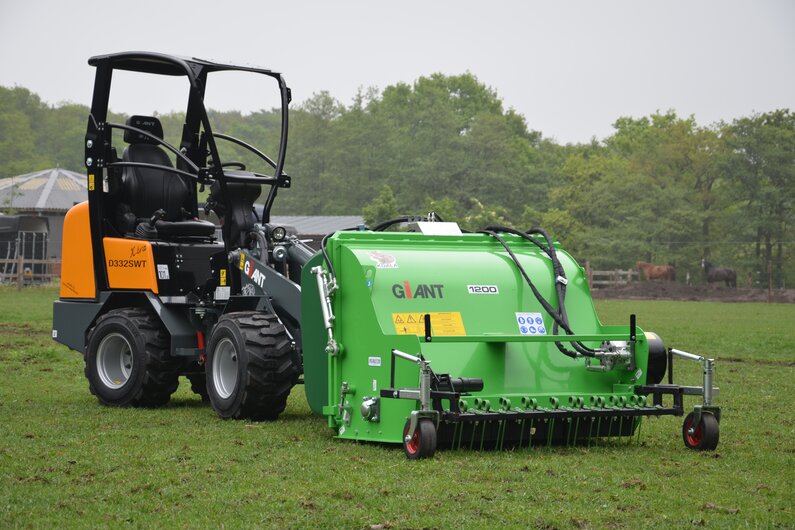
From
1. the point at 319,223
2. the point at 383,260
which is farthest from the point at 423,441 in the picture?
the point at 319,223

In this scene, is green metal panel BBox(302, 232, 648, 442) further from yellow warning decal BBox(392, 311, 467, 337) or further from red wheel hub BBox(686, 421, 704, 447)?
red wheel hub BBox(686, 421, 704, 447)

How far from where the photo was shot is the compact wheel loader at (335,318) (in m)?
9.53

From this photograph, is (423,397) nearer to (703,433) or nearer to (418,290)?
(418,290)

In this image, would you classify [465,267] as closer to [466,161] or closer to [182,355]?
[182,355]

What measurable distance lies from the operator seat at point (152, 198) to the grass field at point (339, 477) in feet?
6.28

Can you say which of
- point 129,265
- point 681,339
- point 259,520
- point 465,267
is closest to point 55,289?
point 681,339

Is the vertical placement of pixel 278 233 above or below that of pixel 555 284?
above

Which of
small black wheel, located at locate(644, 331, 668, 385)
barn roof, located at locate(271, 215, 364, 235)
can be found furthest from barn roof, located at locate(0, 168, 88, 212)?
small black wheel, located at locate(644, 331, 668, 385)

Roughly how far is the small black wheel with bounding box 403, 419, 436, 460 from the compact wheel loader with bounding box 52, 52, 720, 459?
1 centimetres

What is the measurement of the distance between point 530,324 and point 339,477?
9.51 ft

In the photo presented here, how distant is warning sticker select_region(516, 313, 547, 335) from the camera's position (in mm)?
10380

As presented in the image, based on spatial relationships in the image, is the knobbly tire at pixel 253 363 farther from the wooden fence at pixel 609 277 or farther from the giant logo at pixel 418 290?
the wooden fence at pixel 609 277

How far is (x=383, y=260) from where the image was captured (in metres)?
10.2

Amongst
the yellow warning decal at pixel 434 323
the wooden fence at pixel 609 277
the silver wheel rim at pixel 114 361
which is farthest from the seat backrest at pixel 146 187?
the wooden fence at pixel 609 277
